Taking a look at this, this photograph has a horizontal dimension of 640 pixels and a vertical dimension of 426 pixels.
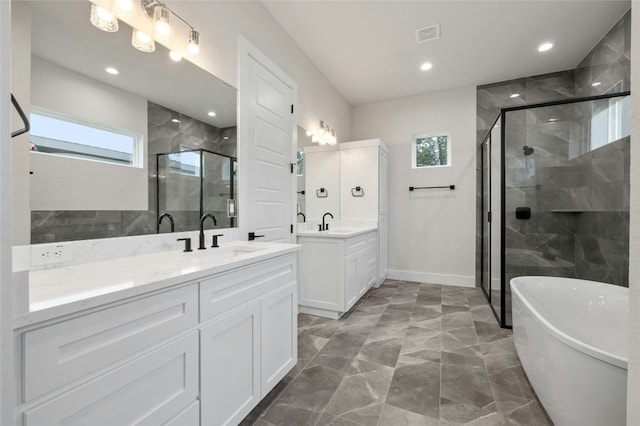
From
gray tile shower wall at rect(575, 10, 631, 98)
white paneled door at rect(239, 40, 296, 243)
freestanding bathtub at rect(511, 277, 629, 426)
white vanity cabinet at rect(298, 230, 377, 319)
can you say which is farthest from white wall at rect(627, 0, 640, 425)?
gray tile shower wall at rect(575, 10, 631, 98)

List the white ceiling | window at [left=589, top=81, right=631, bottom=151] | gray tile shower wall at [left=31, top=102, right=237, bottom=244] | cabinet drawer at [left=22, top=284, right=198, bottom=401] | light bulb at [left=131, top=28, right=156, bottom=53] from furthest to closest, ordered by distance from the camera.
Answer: the white ceiling → window at [left=589, top=81, right=631, bottom=151] → light bulb at [left=131, top=28, right=156, bottom=53] → gray tile shower wall at [left=31, top=102, right=237, bottom=244] → cabinet drawer at [left=22, top=284, right=198, bottom=401]

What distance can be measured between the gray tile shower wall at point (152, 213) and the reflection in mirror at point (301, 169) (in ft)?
3.82

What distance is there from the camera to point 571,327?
2062 millimetres

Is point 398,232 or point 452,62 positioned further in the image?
point 398,232

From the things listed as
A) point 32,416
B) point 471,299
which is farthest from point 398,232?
point 32,416

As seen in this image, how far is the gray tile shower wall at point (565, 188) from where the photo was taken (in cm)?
274

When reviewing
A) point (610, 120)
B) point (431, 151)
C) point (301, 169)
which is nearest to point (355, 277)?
point (301, 169)

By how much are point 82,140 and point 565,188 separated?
4.15 m

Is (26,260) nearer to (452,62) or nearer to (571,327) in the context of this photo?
(571,327)

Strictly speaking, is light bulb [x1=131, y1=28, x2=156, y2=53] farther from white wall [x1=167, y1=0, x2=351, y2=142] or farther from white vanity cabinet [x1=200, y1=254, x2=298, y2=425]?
white vanity cabinet [x1=200, y1=254, x2=298, y2=425]

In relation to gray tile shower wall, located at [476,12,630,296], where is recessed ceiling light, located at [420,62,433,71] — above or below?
above

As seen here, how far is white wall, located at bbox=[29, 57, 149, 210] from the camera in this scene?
44.4 inches

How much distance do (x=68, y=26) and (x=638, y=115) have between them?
2.00 meters

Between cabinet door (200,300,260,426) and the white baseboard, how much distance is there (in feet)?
11.1
